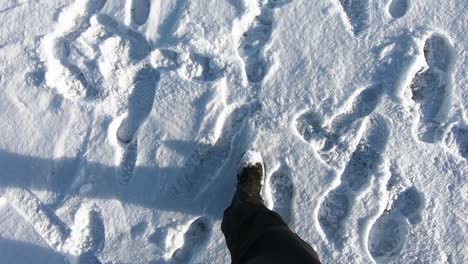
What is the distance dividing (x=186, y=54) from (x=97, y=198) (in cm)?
96

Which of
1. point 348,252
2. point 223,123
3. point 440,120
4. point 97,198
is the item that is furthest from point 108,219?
point 440,120

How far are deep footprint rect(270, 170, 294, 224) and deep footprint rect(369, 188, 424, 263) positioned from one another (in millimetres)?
470

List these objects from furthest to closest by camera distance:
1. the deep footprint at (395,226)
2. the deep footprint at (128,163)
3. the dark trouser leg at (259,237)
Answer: the deep footprint at (128,163) → the deep footprint at (395,226) → the dark trouser leg at (259,237)

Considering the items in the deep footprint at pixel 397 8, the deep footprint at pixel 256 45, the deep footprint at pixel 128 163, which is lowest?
the deep footprint at pixel 128 163

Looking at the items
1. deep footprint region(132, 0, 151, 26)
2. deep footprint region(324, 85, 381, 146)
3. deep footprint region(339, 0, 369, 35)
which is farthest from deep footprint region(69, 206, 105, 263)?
deep footprint region(339, 0, 369, 35)

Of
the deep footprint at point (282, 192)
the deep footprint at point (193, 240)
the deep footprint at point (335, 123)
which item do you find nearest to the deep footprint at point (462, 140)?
the deep footprint at point (335, 123)

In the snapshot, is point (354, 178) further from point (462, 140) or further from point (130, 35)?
point (130, 35)

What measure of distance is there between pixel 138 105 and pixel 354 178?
1.29 meters

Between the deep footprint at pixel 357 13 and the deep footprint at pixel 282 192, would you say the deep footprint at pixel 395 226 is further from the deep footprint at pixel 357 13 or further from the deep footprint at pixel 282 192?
the deep footprint at pixel 357 13

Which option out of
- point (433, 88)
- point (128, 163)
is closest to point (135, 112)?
point (128, 163)

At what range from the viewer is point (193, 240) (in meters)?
2.25

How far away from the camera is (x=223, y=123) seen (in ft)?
7.54

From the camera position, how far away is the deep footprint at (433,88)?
2229 mm

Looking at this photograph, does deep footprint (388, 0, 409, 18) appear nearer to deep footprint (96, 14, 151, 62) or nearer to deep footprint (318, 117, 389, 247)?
deep footprint (318, 117, 389, 247)
